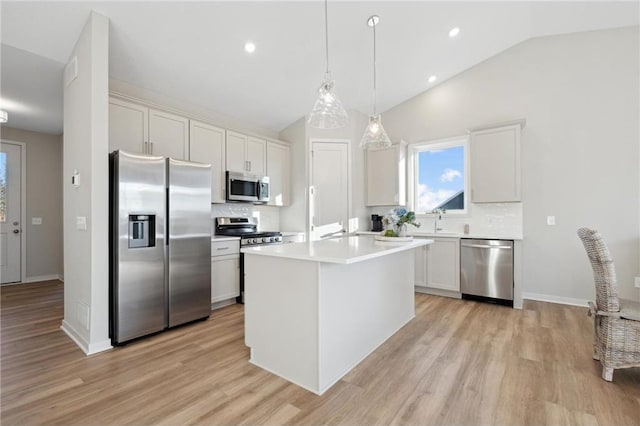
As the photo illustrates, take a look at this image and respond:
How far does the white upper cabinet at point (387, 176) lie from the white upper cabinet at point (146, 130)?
2899 millimetres

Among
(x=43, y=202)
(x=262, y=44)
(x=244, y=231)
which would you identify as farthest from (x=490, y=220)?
(x=43, y=202)

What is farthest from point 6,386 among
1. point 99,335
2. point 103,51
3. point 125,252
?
point 103,51

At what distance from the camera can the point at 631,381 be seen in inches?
80.2

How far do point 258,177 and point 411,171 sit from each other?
8.26ft

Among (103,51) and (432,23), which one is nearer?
(103,51)

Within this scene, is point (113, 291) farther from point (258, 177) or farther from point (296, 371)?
point (258, 177)

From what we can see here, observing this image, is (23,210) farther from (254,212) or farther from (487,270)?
(487,270)

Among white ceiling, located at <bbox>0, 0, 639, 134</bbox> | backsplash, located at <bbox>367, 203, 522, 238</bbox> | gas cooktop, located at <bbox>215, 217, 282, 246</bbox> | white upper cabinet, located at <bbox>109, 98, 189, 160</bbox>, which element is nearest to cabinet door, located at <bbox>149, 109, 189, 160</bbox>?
white upper cabinet, located at <bbox>109, 98, 189, 160</bbox>

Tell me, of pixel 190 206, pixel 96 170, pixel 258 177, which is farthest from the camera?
pixel 258 177

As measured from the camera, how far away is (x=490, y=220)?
14.1 ft

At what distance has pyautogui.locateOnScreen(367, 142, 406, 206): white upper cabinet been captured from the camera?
4.82 meters

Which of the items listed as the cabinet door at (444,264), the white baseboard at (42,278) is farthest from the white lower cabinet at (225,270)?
the white baseboard at (42,278)

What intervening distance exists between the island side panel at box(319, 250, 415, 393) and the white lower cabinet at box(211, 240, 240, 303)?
193 centimetres

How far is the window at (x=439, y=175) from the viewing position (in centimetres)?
462
